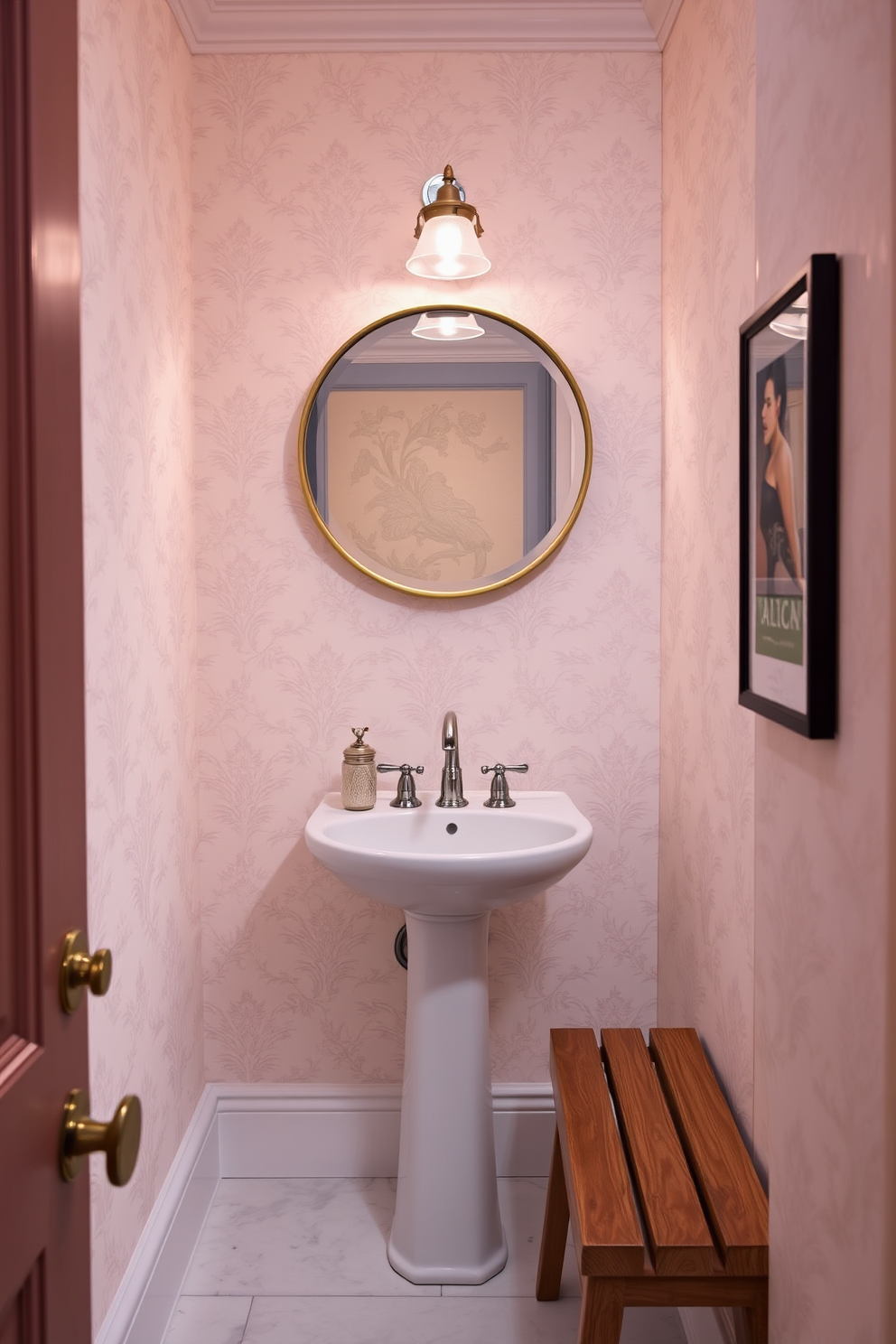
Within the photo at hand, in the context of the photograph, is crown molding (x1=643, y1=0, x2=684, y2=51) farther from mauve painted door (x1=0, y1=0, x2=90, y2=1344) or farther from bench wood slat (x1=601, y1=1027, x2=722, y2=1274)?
bench wood slat (x1=601, y1=1027, x2=722, y2=1274)

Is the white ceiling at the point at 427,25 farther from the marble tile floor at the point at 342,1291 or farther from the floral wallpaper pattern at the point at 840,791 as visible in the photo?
the marble tile floor at the point at 342,1291

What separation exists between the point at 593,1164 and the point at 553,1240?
1.61 ft

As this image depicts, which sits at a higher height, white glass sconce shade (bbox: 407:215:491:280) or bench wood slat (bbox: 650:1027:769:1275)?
white glass sconce shade (bbox: 407:215:491:280)

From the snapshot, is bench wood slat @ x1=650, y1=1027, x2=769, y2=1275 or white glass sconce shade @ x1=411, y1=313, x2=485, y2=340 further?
white glass sconce shade @ x1=411, y1=313, x2=485, y2=340

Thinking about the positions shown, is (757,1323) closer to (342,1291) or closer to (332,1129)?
(342,1291)

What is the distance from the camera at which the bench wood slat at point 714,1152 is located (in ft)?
4.18

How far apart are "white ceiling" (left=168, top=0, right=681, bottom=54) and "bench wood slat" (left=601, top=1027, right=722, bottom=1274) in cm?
199

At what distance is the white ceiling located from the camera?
214 centimetres

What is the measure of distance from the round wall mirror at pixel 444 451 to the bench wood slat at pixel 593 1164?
952 mm

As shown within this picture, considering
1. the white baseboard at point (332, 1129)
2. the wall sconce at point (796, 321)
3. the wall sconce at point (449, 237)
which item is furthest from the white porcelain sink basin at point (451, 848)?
the wall sconce at point (449, 237)

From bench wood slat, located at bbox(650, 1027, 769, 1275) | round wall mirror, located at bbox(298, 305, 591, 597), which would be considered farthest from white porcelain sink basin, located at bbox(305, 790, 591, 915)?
round wall mirror, located at bbox(298, 305, 591, 597)

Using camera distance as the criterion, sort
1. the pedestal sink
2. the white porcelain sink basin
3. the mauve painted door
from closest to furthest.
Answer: the mauve painted door
the white porcelain sink basin
the pedestal sink

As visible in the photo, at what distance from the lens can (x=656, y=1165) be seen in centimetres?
146

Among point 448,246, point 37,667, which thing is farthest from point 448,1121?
point 448,246
